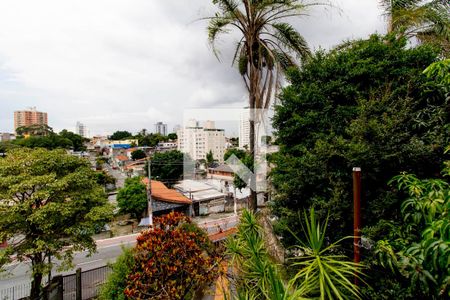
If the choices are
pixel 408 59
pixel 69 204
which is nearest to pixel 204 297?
pixel 69 204

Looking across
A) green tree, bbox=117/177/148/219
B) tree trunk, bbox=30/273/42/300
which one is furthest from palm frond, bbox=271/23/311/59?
green tree, bbox=117/177/148/219

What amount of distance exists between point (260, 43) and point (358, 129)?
3.07m

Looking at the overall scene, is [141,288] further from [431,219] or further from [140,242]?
[431,219]

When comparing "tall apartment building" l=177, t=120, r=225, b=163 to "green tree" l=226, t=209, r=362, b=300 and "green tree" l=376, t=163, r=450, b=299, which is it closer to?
"green tree" l=226, t=209, r=362, b=300

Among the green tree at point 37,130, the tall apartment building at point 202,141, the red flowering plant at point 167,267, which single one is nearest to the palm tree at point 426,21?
the red flowering plant at point 167,267

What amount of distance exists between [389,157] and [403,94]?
1226 mm

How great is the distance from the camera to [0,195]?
4.34 meters

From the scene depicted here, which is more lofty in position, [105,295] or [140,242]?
[140,242]

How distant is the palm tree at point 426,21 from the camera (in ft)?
16.4

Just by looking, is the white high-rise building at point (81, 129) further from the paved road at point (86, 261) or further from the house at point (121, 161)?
the paved road at point (86, 261)

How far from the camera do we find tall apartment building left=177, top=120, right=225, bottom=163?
61.6ft

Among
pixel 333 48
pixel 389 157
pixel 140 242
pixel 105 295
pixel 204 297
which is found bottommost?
pixel 204 297

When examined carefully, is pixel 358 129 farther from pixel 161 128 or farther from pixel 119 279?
pixel 161 128

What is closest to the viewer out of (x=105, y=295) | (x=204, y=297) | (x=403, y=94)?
(x=403, y=94)
